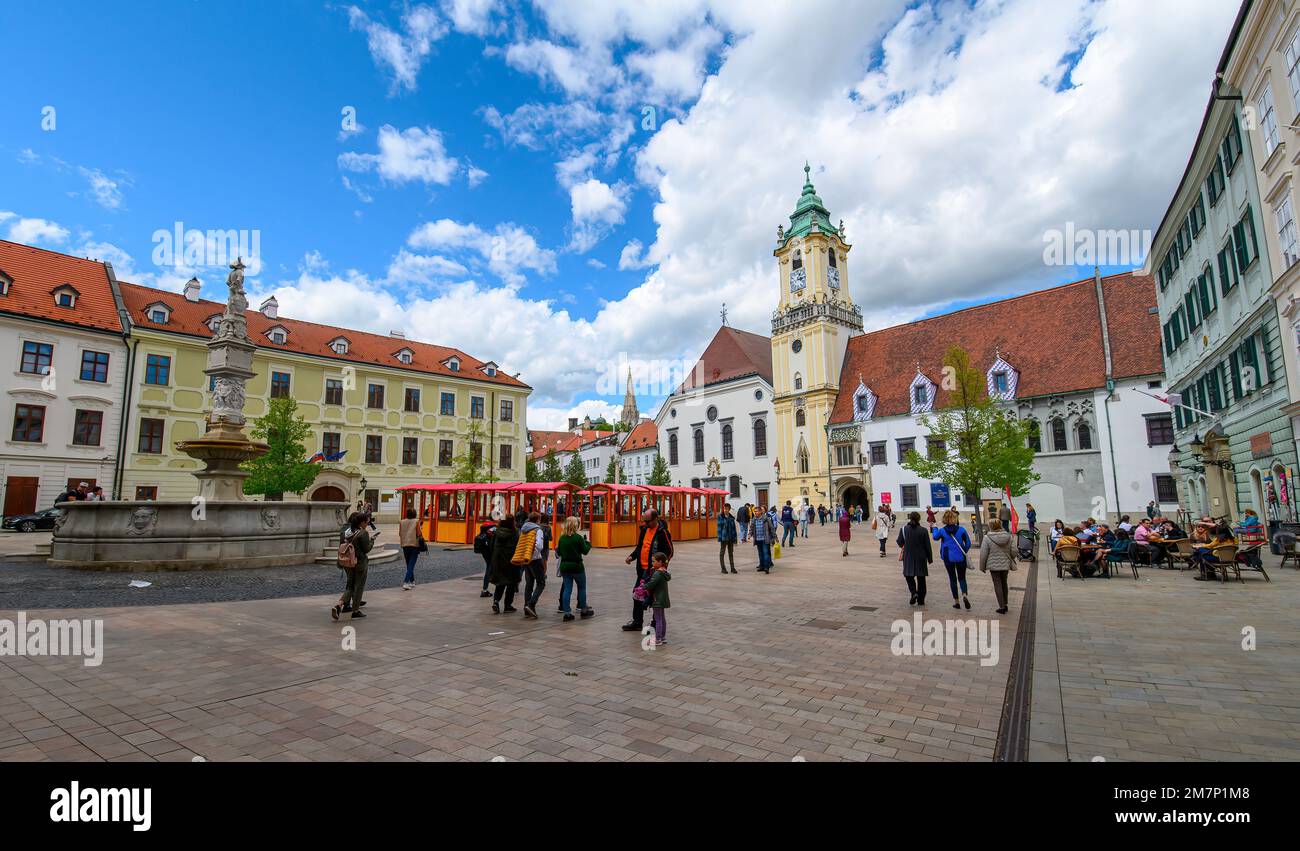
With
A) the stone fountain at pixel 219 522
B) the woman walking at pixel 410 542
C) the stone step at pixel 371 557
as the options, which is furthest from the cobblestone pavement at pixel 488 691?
the stone step at pixel 371 557

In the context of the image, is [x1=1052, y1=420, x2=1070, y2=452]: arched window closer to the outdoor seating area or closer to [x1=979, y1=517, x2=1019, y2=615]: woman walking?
the outdoor seating area

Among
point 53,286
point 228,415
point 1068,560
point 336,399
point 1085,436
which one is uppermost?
point 53,286

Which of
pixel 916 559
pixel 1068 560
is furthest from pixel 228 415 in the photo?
pixel 1068 560

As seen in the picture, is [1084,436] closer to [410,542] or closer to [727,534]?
[727,534]

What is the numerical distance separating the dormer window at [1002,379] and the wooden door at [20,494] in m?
53.2

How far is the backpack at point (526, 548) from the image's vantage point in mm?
9469

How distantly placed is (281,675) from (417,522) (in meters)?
6.83

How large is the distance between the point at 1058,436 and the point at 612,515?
98.9ft

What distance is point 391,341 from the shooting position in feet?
150

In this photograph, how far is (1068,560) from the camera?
14383 millimetres

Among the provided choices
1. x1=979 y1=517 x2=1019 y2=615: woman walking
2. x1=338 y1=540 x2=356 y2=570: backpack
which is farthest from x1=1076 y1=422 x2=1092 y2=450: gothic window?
x1=338 y1=540 x2=356 y2=570: backpack

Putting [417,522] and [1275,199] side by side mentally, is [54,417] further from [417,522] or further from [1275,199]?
[1275,199]

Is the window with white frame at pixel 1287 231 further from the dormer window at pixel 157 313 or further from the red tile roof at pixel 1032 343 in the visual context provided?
the dormer window at pixel 157 313

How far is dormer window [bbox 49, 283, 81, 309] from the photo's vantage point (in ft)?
102
